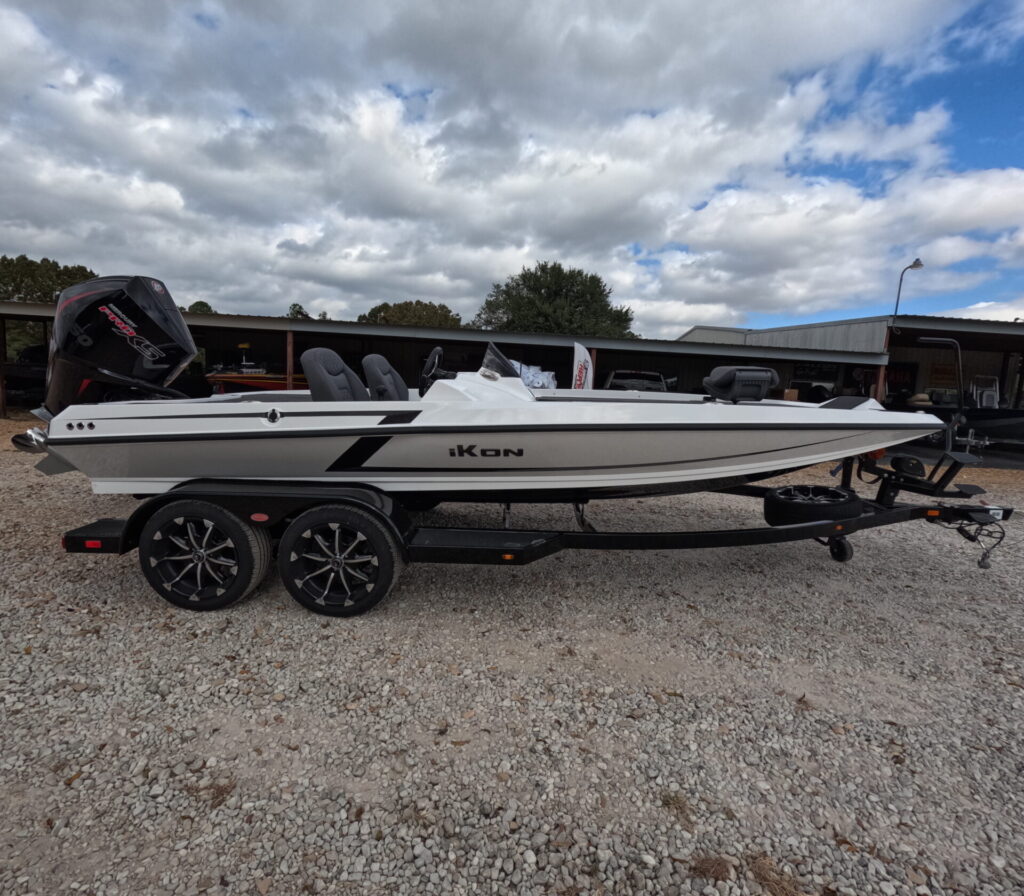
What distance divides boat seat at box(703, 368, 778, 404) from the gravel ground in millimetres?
1168

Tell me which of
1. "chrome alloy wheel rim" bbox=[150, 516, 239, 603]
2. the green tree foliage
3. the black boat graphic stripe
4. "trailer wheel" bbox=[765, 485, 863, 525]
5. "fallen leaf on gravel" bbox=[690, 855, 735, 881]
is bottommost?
"fallen leaf on gravel" bbox=[690, 855, 735, 881]

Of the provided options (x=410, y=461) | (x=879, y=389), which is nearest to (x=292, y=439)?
(x=410, y=461)

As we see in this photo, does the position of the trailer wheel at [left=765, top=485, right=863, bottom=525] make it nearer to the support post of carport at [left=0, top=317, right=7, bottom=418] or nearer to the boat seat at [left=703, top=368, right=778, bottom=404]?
the boat seat at [left=703, top=368, right=778, bottom=404]

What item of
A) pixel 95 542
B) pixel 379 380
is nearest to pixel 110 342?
pixel 95 542

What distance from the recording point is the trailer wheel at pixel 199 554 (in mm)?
2766

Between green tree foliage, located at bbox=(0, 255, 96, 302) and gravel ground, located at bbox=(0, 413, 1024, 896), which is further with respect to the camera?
green tree foliage, located at bbox=(0, 255, 96, 302)

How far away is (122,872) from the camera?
1.41 metres

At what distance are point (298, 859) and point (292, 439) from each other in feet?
5.77

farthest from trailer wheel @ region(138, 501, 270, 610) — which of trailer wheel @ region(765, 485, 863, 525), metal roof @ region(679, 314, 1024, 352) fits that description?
metal roof @ region(679, 314, 1024, 352)

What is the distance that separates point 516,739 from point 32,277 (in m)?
39.1

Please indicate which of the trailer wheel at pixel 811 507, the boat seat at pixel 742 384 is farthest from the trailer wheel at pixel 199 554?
the trailer wheel at pixel 811 507

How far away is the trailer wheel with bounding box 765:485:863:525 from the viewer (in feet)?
9.96

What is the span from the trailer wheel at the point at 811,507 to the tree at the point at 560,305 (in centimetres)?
2862

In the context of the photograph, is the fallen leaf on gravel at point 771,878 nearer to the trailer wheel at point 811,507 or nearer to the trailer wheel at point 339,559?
the trailer wheel at point 339,559
